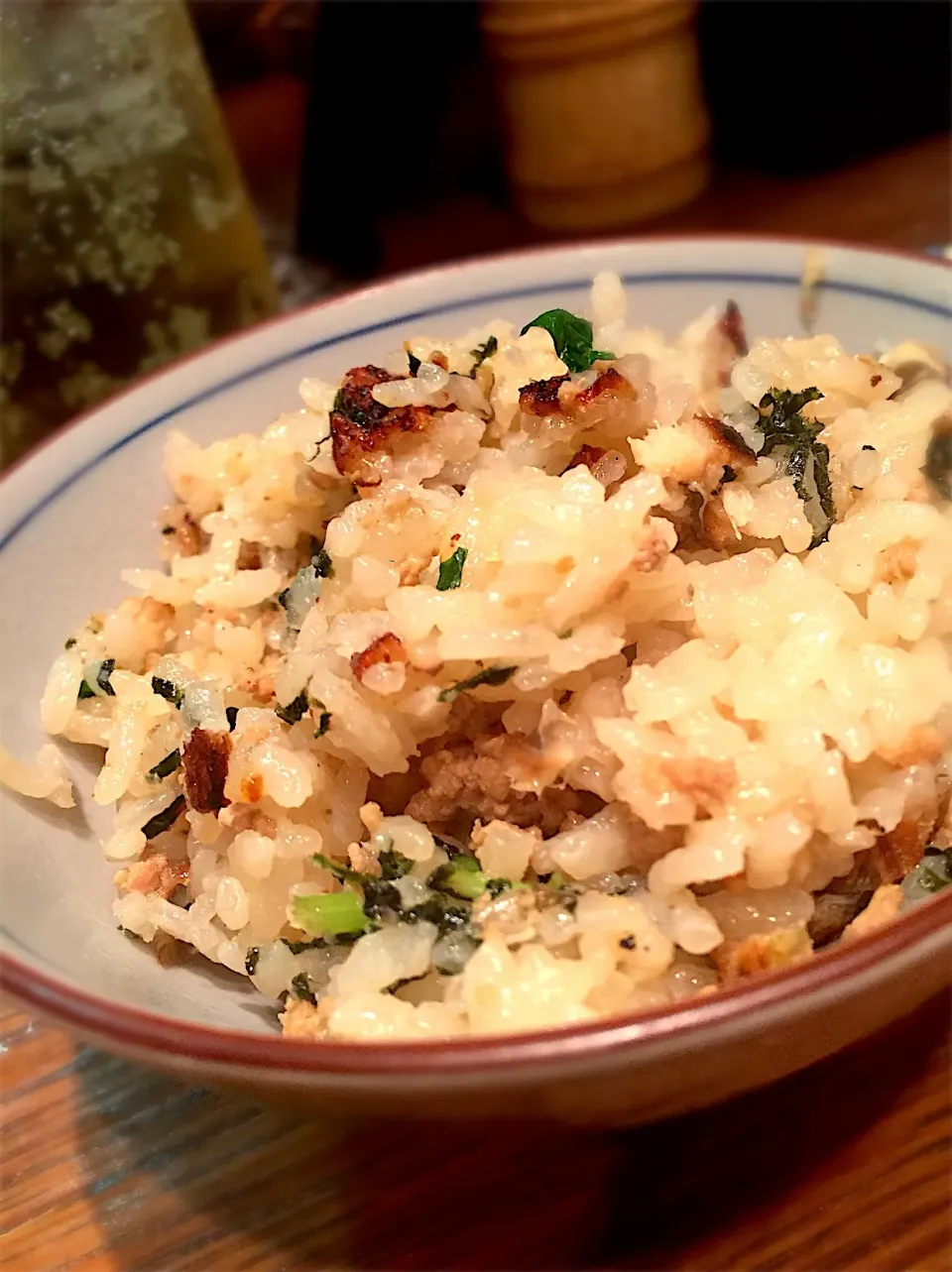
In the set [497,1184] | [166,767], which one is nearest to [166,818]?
[166,767]

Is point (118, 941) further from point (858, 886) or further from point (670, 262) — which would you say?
point (670, 262)

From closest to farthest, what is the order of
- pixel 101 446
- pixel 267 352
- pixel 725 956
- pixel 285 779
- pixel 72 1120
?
pixel 725 956 < pixel 285 779 < pixel 72 1120 < pixel 101 446 < pixel 267 352

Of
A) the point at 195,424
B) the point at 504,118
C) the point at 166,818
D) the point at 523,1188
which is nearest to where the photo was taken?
the point at 523,1188

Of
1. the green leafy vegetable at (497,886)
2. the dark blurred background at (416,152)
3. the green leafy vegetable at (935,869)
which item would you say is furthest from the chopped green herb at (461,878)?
the dark blurred background at (416,152)

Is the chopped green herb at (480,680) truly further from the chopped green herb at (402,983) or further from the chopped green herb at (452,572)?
the chopped green herb at (402,983)

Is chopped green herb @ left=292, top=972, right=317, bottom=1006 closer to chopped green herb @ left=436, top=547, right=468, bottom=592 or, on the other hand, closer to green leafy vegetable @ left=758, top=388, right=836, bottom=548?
chopped green herb @ left=436, top=547, right=468, bottom=592

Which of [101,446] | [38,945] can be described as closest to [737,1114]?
[38,945]

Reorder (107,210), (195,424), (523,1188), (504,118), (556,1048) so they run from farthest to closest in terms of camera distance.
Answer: (504,118) → (107,210) → (195,424) → (523,1188) → (556,1048)

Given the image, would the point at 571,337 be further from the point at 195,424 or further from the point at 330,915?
the point at 330,915
